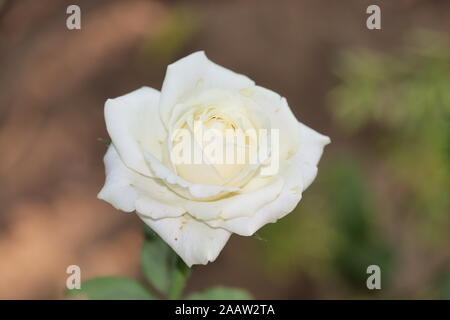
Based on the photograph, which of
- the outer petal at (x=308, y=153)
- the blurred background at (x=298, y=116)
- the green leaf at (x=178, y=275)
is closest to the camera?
the outer petal at (x=308, y=153)

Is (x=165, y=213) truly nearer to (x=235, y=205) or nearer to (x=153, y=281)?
(x=235, y=205)

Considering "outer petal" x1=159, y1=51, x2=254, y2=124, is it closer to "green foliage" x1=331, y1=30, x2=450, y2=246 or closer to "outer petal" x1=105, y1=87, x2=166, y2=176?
"outer petal" x1=105, y1=87, x2=166, y2=176

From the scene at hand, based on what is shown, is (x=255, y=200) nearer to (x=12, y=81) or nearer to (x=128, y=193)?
(x=128, y=193)

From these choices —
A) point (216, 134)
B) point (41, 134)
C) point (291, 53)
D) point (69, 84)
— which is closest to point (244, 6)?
point (291, 53)

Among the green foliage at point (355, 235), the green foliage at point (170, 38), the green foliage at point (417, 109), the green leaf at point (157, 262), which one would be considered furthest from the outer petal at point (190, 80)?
the green foliage at point (170, 38)

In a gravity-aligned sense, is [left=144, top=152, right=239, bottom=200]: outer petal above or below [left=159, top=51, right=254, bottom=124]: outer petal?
below

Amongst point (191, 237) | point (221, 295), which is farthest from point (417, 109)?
point (191, 237)

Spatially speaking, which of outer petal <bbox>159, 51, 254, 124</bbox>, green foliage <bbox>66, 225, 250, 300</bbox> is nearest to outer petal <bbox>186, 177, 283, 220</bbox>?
outer petal <bbox>159, 51, 254, 124</bbox>

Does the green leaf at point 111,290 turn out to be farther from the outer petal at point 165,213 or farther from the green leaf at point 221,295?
the outer petal at point 165,213
